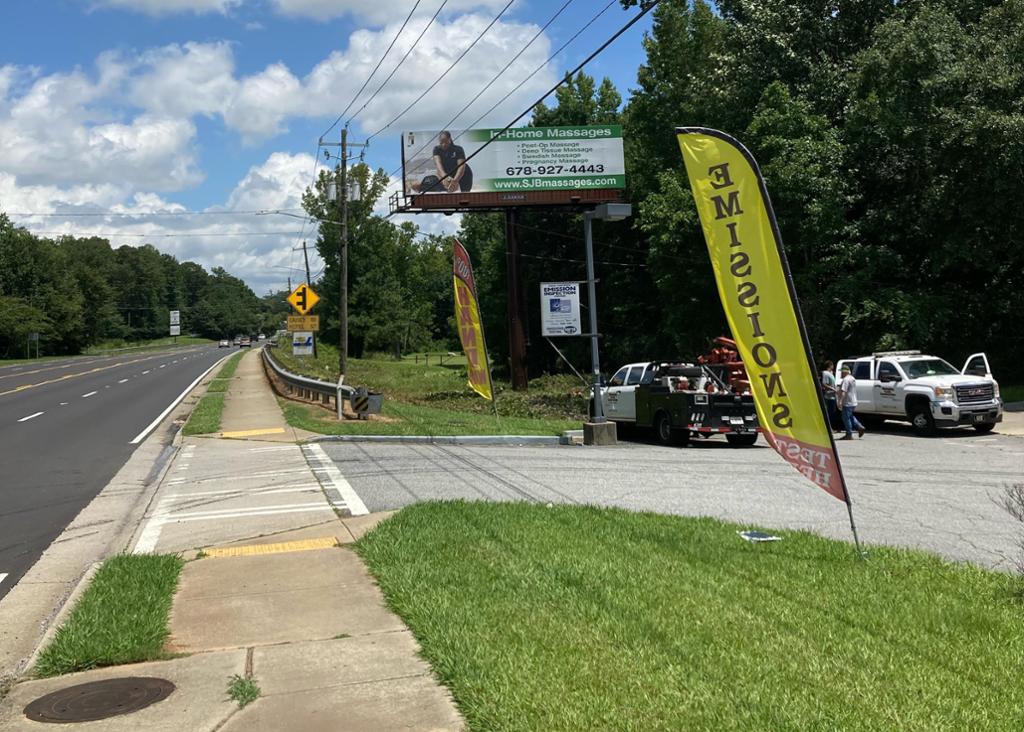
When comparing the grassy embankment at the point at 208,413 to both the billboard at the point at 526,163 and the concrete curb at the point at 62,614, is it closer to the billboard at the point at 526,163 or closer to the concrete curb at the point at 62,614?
the billboard at the point at 526,163

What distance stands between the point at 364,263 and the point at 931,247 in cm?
6197

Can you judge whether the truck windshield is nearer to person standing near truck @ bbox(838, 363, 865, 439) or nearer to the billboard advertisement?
person standing near truck @ bbox(838, 363, 865, 439)

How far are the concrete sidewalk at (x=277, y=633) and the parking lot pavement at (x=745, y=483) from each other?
167 cm

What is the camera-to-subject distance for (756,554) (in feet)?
24.5

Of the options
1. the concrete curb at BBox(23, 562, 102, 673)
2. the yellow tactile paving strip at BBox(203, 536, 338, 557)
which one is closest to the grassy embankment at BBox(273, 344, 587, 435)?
the yellow tactile paving strip at BBox(203, 536, 338, 557)

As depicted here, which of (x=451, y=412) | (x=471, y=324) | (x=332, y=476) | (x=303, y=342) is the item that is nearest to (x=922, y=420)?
(x=471, y=324)

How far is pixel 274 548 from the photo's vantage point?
8773 mm

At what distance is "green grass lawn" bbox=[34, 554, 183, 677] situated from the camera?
5570mm

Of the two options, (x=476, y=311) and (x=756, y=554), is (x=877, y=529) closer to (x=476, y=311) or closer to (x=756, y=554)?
(x=756, y=554)

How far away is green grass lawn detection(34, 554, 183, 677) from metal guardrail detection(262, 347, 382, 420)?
15.3 metres

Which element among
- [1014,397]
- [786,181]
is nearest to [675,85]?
[786,181]

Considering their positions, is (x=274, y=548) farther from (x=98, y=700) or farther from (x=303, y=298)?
(x=303, y=298)

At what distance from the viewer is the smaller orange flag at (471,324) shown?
2211cm

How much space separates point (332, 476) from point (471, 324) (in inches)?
359
